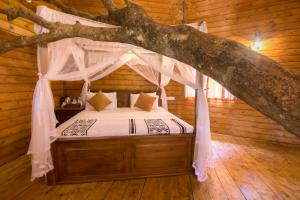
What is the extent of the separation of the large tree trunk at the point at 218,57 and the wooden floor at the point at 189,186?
75.7 inches

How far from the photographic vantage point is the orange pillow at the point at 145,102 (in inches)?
162

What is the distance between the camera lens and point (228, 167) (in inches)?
120

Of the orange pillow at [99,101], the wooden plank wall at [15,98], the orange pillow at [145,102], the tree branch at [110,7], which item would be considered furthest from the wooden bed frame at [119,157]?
the tree branch at [110,7]

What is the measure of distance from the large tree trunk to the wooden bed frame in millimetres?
1779

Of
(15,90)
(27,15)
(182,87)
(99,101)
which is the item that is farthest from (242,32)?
(15,90)

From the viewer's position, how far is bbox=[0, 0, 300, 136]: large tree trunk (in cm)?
58

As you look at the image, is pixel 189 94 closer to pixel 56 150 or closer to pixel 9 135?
pixel 56 150

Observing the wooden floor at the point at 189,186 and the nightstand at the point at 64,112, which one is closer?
the wooden floor at the point at 189,186

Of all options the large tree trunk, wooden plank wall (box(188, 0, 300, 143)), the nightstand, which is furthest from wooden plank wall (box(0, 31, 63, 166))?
wooden plank wall (box(188, 0, 300, 143))

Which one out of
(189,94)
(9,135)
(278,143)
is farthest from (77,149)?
(278,143)

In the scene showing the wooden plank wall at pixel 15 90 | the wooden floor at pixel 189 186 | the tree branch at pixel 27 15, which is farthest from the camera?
the wooden plank wall at pixel 15 90

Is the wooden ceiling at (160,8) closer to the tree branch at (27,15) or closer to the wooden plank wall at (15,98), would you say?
the wooden plank wall at (15,98)

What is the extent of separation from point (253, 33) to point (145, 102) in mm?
2912

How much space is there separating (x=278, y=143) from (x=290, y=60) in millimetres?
1788
